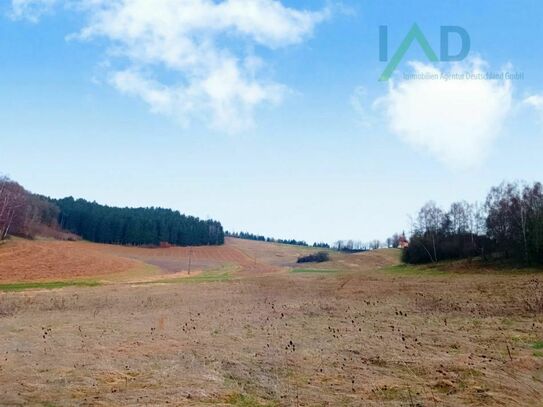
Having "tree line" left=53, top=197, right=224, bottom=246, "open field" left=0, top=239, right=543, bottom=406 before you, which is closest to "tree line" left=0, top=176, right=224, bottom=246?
"tree line" left=53, top=197, right=224, bottom=246

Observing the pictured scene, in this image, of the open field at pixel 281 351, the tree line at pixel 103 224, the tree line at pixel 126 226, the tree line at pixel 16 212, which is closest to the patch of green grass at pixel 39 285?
the open field at pixel 281 351

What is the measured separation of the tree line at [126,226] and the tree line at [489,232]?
84274mm

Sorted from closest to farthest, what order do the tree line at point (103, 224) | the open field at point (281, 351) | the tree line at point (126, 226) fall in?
the open field at point (281, 351), the tree line at point (103, 224), the tree line at point (126, 226)

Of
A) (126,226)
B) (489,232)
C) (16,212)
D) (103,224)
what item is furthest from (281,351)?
(103,224)

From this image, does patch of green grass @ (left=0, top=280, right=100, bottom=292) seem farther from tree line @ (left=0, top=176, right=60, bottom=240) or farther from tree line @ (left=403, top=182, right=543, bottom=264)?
tree line @ (left=403, top=182, right=543, bottom=264)

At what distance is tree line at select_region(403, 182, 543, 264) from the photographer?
52.8 meters

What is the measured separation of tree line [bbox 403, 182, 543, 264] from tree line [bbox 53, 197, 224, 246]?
84274 mm

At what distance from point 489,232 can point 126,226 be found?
103 meters

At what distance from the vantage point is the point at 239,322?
20.5m

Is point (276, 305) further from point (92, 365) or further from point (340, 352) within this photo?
point (92, 365)

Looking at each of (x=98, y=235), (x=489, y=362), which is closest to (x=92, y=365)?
(x=489, y=362)

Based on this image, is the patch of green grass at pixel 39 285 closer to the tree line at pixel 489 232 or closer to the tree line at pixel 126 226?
the tree line at pixel 489 232

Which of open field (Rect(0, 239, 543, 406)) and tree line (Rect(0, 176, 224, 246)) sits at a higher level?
tree line (Rect(0, 176, 224, 246))

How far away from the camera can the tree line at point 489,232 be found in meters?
52.8
